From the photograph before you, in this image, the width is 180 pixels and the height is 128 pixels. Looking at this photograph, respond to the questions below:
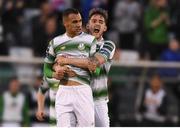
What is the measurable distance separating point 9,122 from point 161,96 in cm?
300

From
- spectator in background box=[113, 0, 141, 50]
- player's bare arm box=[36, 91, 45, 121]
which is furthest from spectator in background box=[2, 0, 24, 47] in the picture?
player's bare arm box=[36, 91, 45, 121]

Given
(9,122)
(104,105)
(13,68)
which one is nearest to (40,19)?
(13,68)

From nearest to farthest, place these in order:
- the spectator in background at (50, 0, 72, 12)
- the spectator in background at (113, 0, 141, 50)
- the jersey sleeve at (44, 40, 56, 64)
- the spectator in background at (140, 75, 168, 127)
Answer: the jersey sleeve at (44, 40, 56, 64) → the spectator in background at (140, 75, 168, 127) → the spectator in background at (113, 0, 141, 50) → the spectator in background at (50, 0, 72, 12)

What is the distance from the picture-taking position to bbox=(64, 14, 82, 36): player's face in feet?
29.1

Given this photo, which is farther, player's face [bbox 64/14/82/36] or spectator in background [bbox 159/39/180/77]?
spectator in background [bbox 159/39/180/77]

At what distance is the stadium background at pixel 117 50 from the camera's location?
50.5 feet

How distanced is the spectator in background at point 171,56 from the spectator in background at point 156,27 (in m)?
0.16

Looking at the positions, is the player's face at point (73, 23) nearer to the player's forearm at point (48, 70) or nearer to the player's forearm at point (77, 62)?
the player's forearm at point (77, 62)

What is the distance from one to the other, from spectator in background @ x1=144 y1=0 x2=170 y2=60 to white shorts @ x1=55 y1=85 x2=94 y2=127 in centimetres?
739

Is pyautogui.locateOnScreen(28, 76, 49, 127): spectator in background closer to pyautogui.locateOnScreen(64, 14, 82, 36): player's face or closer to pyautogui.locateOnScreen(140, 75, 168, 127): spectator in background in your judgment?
pyautogui.locateOnScreen(140, 75, 168, 127): spectator in background

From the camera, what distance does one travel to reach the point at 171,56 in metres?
16.1

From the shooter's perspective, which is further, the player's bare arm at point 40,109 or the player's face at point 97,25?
the player's face at point 97,25

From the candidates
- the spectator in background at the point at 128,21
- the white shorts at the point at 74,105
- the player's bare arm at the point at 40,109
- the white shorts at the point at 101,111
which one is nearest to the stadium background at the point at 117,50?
the spectator in background at the point at 128,21

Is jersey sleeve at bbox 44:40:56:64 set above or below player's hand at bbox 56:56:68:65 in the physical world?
above
